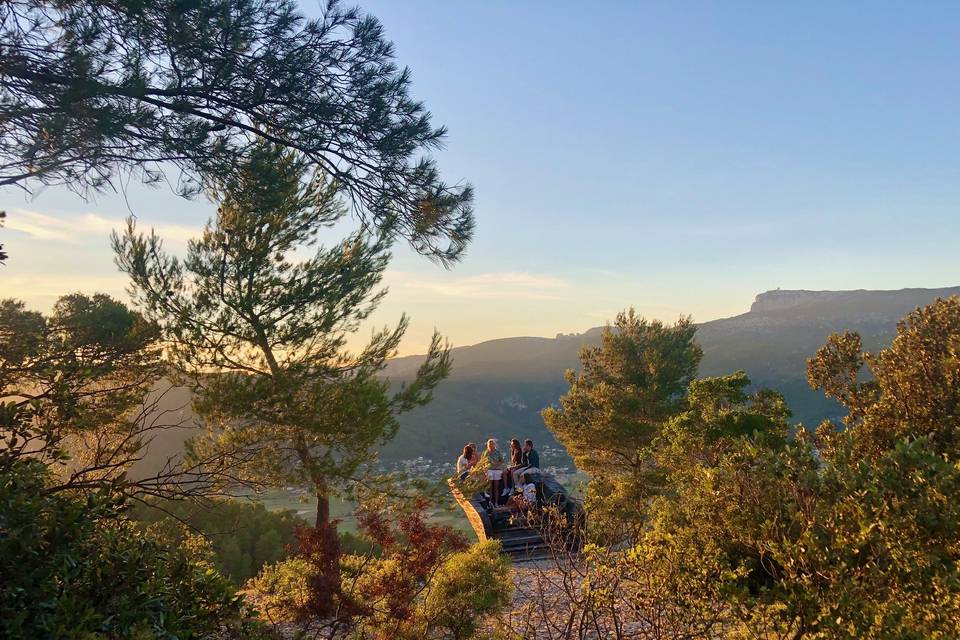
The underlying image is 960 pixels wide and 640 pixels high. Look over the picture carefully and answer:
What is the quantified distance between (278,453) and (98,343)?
4042mm

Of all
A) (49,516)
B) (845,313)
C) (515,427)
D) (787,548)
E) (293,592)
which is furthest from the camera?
(845,313)

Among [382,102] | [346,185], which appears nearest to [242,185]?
[346,185]

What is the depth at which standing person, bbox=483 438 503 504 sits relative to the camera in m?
12.7

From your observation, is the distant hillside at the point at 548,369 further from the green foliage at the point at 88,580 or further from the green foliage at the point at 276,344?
the green foliage at the point at 88,580

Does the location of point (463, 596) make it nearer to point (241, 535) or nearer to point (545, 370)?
point (241, 535)

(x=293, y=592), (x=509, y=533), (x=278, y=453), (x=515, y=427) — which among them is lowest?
(x=515, y=427)

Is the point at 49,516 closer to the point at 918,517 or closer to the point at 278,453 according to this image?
the point at 918,517

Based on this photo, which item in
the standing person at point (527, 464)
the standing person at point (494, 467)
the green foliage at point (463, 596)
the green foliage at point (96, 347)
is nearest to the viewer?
the green foliage at point (463, 596)

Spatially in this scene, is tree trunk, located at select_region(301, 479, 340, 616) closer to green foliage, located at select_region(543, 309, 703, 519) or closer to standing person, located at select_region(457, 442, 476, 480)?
standing person, located at select_region(457, 442, 476, 480)

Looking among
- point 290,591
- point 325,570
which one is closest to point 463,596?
point 325,570

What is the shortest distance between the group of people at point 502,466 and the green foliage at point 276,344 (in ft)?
8.72

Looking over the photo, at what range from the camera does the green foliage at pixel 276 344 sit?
33.7 ft

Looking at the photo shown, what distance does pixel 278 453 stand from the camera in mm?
10719

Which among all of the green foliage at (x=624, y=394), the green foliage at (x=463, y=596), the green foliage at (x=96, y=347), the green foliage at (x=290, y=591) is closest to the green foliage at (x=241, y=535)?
the green foliage at (x=96, y=347)
